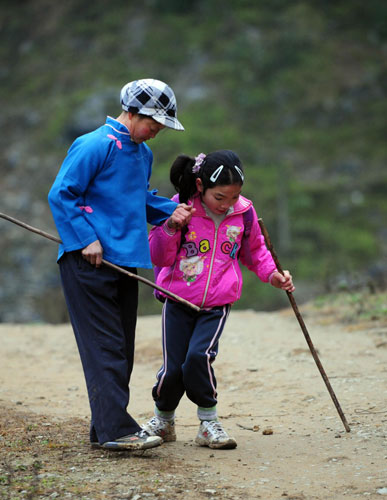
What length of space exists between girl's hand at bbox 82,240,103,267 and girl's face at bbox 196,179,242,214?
70cm

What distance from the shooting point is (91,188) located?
3.62 meters

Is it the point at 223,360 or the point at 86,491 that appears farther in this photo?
the point at 223,360

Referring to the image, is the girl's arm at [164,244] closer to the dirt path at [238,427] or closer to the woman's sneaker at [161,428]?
the woman's sneaker at [161,428]

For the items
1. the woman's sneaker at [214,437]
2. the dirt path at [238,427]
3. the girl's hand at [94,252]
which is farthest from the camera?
the woman's sneaker at [214,437]

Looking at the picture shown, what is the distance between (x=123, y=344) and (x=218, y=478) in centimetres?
79

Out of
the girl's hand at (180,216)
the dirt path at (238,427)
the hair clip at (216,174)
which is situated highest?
the hair clip at (216,174)

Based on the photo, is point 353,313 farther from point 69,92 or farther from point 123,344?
point 69,92

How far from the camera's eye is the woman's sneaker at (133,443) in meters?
3.58

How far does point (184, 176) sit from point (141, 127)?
46cm

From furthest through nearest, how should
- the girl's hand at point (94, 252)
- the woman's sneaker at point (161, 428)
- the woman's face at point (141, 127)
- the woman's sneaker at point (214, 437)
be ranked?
the woman's sneaker at point (161, 428) < the woman's sneaker at point (214, 437) < the woman's face at point (141, 127) < the girl's hand at point (94, 252)

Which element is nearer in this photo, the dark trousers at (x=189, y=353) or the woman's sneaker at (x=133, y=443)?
the woman's sneaker at (x=133, y=443)

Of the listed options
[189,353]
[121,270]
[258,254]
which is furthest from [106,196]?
[258,254]

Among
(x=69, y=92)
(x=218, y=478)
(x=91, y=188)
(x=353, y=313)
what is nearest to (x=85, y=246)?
(x=91, y=188)

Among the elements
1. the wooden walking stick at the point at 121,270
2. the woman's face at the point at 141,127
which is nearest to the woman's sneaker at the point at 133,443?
the wooden walking stick at the point at 121,270
